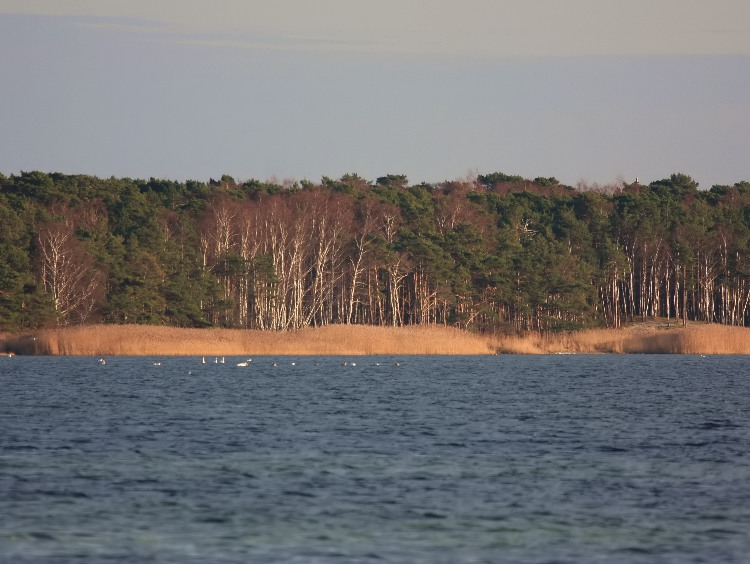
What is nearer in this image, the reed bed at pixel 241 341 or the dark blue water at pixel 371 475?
the dark blue water at pixel 371 475

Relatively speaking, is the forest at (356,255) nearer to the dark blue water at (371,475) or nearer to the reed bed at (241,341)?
the reed bed at (241,341)

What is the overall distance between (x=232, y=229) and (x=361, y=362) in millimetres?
38800

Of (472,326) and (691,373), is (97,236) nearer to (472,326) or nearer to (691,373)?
(472,326)

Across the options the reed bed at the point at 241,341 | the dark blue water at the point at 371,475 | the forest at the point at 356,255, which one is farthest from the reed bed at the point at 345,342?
the dark blue water at the point at 371,475

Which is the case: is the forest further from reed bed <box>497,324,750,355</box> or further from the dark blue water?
the dark blue water

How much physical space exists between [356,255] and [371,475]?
76221mm

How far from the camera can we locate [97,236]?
83.8 meters

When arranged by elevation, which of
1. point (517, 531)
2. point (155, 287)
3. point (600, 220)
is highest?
point (600, 220)

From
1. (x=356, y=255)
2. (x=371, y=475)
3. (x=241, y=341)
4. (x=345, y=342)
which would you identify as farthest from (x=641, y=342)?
(x=371, y=475)

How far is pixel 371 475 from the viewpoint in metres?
21.3

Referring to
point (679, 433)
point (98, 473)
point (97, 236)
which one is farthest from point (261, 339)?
point (98, 473)

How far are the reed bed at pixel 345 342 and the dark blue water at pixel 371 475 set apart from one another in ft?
74.3

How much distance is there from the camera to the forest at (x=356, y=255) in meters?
81.9

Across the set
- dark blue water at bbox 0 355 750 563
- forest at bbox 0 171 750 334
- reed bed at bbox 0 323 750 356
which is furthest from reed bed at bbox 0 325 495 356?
dark blue water at bbox 0 355 750 563
